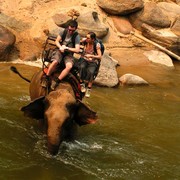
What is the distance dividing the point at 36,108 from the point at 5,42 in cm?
938

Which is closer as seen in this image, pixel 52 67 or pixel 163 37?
pixel 52 67

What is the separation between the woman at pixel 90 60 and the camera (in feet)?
37.8

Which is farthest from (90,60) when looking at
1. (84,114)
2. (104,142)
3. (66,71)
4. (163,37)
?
(163,37)

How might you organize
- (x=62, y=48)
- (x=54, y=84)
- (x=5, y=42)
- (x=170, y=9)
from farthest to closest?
(x=170, y=9)
(x=5, y=42)
(x=62, y=48)
(x=54, y=84)

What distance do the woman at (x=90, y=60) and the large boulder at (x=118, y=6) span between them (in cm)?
1180

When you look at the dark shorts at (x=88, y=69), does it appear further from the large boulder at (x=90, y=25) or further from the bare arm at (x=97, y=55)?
the large boulder at (x=90, y=25)

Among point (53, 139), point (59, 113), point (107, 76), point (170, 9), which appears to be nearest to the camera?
point (53, 139)

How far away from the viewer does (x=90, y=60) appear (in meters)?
11.7

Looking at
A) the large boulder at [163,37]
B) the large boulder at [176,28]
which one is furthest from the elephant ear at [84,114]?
the large boulder at [176,28]

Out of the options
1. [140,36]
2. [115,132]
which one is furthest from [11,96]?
[140,36]

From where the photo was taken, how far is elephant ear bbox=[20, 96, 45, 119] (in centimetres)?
849

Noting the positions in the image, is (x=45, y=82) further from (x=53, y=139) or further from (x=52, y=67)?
(x=53, y=139)

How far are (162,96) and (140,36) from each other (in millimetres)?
7538

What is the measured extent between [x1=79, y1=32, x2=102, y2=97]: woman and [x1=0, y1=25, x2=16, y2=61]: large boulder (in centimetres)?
635
